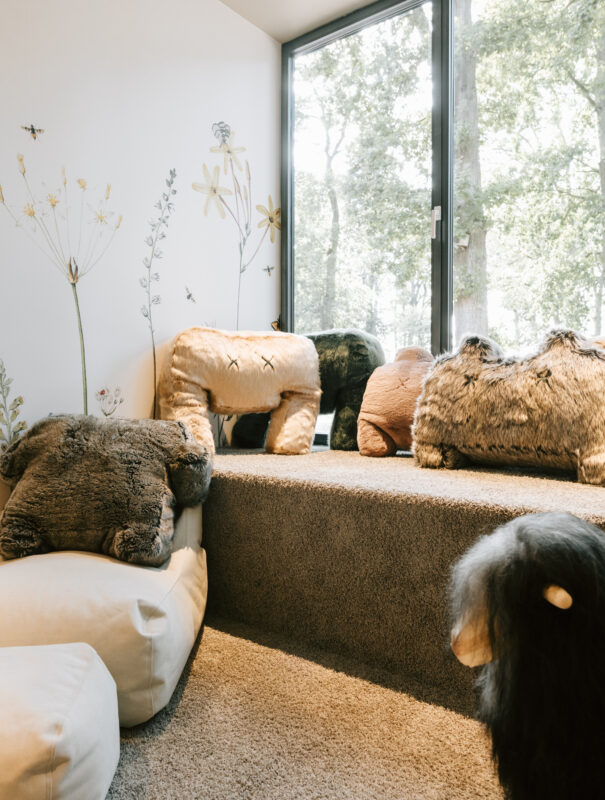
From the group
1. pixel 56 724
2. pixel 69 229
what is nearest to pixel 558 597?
pixel 56 724

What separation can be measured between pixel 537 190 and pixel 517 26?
52 centimetres

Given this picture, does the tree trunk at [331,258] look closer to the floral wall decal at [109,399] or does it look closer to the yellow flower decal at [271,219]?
the yellow flower decal at [271,219]

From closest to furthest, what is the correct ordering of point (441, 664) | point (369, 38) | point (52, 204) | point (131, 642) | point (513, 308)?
point (131, 642), point (441, 664), point (52, 204), point (513, 308), point (369, 38)

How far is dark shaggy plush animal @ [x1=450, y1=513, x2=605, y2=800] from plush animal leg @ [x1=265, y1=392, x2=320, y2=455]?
1190mm

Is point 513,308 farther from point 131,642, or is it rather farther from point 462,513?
point 131,642

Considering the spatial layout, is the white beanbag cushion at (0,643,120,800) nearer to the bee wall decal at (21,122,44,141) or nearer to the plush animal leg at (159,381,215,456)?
the plush animal leg at (159,381,215,456)

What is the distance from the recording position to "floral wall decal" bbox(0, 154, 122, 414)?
1471 millimetres

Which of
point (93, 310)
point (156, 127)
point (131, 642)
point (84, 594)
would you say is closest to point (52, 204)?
point (93, 310)

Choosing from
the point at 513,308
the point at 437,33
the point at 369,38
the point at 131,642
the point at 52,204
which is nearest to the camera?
the point at 131,642

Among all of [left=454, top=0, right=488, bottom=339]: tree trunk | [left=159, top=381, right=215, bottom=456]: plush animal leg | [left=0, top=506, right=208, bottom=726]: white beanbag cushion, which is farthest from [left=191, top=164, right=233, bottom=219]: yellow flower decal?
[left=0, top=506, right=208, bottom=726]: white beanbag cushion

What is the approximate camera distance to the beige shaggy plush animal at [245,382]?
1657 millimetres

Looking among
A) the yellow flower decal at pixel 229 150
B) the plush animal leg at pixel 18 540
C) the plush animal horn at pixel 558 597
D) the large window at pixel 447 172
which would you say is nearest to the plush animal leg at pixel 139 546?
the plush animal leg at pixel 18 540

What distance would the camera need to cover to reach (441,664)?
3.34ft

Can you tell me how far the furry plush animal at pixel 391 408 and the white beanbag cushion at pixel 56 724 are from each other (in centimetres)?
104
